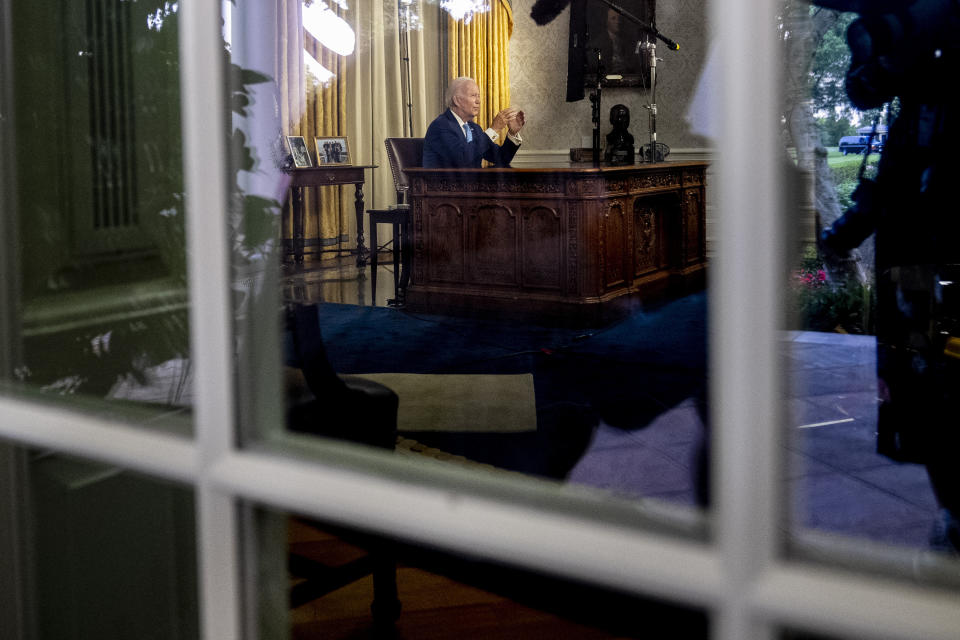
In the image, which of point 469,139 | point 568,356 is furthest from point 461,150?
point 568,356

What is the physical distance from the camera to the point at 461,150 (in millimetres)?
3986

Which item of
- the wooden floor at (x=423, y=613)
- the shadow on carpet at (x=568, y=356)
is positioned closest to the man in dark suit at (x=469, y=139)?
the shadow on carpet at (x=568, y=356)

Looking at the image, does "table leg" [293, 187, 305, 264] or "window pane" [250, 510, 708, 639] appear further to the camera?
"table leg" [293, 187, 305, 264]

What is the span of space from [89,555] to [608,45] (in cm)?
396

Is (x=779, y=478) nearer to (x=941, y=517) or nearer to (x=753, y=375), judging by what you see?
(x=753, y=375)

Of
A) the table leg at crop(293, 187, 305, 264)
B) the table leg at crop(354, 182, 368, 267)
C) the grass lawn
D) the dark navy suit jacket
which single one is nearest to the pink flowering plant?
the grass lawn

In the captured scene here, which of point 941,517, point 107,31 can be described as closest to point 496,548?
point 941,517

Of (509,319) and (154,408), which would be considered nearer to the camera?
(154,408)

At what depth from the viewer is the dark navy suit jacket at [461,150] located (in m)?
3.92

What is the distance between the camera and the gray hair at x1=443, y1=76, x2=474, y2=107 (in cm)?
414

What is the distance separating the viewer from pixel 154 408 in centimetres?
64

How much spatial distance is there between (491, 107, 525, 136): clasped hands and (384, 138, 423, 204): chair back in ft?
1.32

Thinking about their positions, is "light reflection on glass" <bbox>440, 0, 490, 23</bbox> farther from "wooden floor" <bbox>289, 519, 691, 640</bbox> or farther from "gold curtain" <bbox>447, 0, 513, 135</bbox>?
"wooden floor" <bbox>289, 519, 691, 640</bbox>

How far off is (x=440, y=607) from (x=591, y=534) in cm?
85
